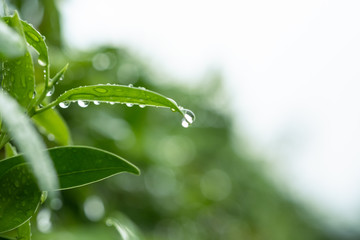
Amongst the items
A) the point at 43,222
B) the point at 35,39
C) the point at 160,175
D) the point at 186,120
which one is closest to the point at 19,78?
the point at 35,39

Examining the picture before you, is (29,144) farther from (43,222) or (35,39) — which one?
(43,222)

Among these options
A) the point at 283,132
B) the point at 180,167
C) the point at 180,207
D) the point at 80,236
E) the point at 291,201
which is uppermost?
the point at 283,132

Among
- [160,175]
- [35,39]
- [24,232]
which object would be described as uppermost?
[160,175]

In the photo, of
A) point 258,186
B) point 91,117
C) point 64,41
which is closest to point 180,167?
point 258,186

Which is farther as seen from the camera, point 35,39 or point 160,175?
point 160,175

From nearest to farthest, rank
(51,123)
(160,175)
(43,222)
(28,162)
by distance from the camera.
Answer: (28,162)
(51,123)
(43,222)
(160,175)

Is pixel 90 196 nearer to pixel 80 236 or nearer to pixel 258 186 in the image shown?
pixel 80 236

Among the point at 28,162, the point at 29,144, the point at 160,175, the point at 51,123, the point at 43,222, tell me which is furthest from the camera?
the point at 160,175
